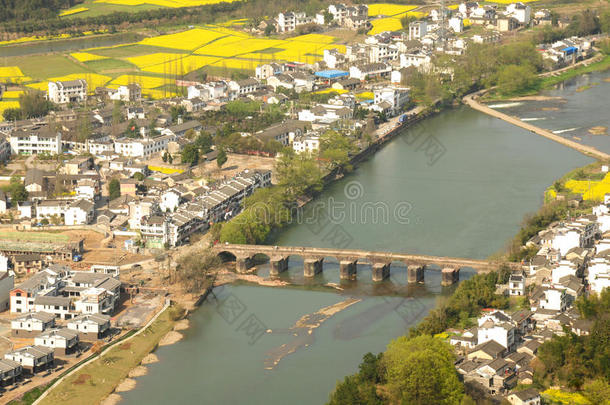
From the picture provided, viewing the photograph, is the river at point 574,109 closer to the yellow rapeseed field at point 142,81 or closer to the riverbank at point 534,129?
the riverbank at point 534,129

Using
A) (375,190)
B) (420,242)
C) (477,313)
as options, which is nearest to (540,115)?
(375,190)

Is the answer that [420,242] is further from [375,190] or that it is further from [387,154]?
[387,154]

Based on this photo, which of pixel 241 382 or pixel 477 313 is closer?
pixel 241 382

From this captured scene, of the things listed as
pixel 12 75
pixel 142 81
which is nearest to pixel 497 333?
pixel 142 81

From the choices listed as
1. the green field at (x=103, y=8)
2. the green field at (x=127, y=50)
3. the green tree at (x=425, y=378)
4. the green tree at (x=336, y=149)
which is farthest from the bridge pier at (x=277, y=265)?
the green field at (x=103, y=8)

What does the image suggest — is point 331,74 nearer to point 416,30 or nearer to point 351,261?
point 416,30

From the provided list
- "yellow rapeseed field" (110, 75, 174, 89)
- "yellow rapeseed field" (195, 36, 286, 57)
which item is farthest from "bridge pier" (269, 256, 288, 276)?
"yellow rapeseed field" (195, 36, 286, 57)
